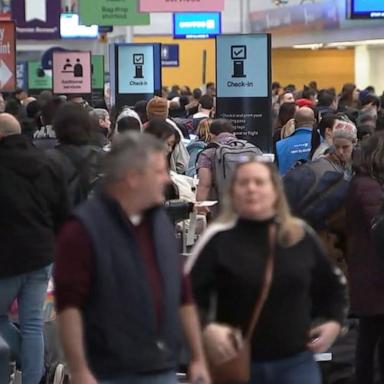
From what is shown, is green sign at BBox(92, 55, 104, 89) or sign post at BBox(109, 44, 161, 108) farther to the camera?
green sign at BBox(92, 55, 104, 89)

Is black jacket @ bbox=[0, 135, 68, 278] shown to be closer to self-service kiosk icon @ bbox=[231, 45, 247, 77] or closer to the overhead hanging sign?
self-service kiosk icon @ bbox=[231, 45, 247, 77]

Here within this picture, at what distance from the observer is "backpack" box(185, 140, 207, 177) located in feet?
41.3

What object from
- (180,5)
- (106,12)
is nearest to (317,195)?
(180,5)

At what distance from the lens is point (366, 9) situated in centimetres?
2059

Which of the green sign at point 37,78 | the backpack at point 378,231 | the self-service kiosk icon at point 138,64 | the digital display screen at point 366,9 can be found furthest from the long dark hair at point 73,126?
the green sign at point 37,78

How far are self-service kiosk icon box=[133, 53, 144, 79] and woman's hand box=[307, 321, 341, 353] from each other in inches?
589

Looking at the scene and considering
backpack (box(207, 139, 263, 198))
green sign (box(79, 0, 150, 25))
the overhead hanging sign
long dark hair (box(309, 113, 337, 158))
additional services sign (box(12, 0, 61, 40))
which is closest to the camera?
backpack (box(207, 139, 263, 198))

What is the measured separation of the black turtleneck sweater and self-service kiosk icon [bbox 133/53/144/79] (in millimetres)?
15110

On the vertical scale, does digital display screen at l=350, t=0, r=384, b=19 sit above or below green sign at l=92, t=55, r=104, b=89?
above

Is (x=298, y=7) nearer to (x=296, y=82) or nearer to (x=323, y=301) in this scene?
(x=296, y=82)

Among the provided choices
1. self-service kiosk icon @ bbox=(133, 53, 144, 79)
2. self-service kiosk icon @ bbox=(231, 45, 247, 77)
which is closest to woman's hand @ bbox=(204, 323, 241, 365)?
self-service kiosk icon @ bbox=(231, 45, 247, 77)

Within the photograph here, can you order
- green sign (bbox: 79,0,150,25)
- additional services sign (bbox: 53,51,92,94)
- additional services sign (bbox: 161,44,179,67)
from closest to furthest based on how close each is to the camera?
green sign (bbox: 79,0,150,25), additional services sign (bbox: 53,51,92,94), additional services sign (bbox: 161,44,179,67)

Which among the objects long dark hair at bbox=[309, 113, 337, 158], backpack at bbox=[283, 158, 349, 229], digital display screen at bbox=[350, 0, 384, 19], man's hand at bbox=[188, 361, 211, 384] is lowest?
man's hand at bbox=[188, 361, 211, 384]

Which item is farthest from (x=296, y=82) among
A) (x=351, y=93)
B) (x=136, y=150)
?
(x=136, y=150)
